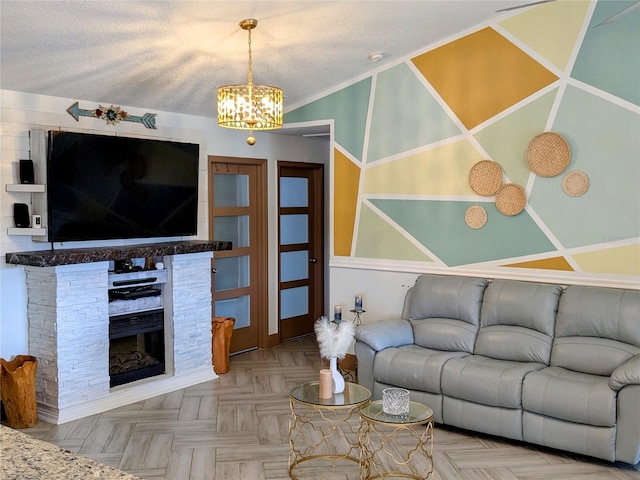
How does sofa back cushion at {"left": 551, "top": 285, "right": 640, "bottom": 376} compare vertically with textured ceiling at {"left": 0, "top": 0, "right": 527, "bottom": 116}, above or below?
below

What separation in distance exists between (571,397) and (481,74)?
260 centimetres

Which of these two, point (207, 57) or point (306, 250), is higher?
point (207, 57)

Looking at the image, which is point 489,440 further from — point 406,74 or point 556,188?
point 406,74

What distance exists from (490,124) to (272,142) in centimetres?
249

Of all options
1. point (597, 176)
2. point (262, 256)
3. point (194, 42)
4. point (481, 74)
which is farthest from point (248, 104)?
point (262, 256)

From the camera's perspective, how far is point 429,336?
4770 mm

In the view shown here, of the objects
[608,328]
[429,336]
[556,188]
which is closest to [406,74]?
[556,188]

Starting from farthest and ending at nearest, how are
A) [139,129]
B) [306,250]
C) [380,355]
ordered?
[306,250], [139,129], [380,355]

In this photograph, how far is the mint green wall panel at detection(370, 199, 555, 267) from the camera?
15.8 ft

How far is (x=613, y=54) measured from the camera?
171 inches

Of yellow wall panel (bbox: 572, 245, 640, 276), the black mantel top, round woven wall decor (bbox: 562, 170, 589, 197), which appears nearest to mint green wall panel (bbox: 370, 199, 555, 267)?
yellow wall panel (bbox: 572, 245, 640, 276)

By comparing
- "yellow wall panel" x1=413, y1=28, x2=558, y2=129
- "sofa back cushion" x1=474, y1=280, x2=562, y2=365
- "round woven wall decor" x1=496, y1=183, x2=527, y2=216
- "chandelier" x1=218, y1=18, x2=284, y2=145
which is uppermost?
"yellow wall panel" x1=413, y1=28, x2=558, y2=129

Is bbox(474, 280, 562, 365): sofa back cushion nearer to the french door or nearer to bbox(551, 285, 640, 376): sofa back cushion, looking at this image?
bbox(551, 285, 640, 376): sofa back cushion

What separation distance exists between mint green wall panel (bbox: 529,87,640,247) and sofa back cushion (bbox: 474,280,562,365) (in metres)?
0.50
